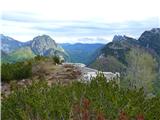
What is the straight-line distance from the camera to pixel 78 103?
6273 millimetres

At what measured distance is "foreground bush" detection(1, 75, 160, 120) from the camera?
6.02 meters

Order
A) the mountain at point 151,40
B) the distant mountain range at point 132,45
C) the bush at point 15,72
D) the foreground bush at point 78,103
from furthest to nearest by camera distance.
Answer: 1. the mountain at point 151,40
2. the distant mountain range at point 132,45
3. the bush at point 15,72
4. the foreground bush at point 78,103

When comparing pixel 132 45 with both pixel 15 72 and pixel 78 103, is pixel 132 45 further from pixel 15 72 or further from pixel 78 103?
pixel 78 103

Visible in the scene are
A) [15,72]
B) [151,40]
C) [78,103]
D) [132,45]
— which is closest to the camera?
[78,103]

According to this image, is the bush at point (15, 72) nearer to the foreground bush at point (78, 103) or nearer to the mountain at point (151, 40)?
the foreground bush at point (78, 103)

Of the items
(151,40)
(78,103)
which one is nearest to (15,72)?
(78,103)

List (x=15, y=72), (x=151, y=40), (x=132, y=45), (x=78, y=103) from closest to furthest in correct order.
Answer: (x=78, y=103), (x=15, y=72), (x=132, y=45), (x=151, y=40)

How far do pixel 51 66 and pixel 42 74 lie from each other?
117 centimetres

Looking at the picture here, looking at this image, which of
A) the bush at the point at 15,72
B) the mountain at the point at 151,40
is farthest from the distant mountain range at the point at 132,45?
the bush at the point at 15,72

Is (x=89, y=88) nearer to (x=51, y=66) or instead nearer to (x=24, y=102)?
(x=24, y=102)

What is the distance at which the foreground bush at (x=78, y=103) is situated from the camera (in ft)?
19.7

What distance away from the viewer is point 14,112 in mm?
7047

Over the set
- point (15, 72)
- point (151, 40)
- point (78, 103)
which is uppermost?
point (78, 103)

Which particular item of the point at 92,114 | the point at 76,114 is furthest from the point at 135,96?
the point at 76,114
